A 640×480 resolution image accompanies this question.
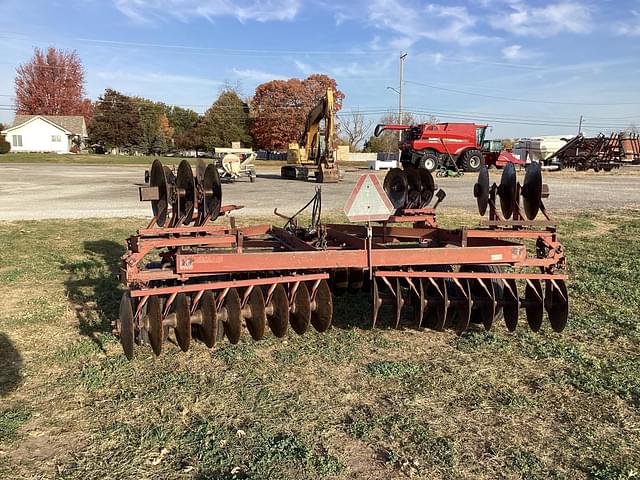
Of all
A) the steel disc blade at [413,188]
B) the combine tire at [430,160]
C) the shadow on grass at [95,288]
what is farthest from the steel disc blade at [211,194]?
the combine tire at [430,160]

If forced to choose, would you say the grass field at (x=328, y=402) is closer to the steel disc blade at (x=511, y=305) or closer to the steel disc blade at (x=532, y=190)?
the steel disc blade at (x=511, y=305)

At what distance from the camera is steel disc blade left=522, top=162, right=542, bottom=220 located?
4.87 meters

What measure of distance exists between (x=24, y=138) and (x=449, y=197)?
6570 centimetres

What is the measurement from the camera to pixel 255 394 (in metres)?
3.58

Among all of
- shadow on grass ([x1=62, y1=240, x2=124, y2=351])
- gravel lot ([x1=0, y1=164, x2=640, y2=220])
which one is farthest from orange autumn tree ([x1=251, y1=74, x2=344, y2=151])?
shadow on grass ([x1=62, y1=240, x2=124, y2=351])

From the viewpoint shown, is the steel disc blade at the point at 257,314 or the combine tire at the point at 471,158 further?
the combine tire at the point at 471,158

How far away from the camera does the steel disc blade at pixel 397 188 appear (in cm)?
591

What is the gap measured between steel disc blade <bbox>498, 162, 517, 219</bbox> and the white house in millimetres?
72132

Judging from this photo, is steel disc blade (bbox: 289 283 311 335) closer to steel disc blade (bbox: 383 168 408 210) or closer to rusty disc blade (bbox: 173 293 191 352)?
rusty disc blade (bbox: 173 293 191 352)

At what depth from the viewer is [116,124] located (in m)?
68.9

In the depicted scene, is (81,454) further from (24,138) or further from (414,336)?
(24,138)

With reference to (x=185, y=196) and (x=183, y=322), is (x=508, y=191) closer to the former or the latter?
(x=185, y=196)

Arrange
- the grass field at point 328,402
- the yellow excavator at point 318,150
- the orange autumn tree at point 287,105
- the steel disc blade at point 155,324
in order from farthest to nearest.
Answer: the orange autumn tree at point 287,105 → the yellow excavator at point 318,150 → the steel disc blade at point 155,324 → the grass field at point 328,402

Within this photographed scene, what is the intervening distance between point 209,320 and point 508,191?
3078 mm
